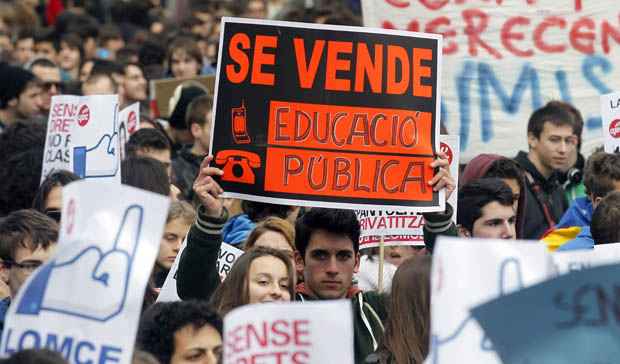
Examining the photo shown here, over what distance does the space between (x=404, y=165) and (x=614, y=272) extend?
2.45 m

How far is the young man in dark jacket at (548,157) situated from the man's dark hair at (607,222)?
2014mm

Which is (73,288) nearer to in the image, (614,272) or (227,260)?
(614,272)

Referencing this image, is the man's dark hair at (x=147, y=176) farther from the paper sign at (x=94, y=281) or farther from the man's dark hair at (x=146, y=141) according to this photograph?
the paper sign at (x=94, y=281)

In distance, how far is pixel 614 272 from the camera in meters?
Result: 4.64

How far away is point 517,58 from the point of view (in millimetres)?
10711

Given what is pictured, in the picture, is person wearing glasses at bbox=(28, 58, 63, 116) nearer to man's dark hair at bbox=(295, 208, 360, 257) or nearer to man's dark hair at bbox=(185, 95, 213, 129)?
man's dark hair at bbox=(185, 95, 213, 129)

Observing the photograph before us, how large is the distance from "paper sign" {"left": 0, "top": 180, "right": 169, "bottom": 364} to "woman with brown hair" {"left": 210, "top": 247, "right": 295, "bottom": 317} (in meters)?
1.73

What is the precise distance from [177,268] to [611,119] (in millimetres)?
3024

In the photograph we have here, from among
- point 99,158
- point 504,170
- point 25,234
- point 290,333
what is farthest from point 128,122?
point 290,333

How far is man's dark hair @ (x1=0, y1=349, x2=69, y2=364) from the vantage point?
4512 millimetres

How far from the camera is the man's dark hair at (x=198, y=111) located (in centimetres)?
1127

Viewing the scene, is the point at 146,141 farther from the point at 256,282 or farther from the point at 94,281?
the point at 94,281

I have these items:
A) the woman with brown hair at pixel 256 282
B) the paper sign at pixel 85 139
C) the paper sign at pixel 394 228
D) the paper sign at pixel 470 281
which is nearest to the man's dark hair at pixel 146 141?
the paper sign at pixel 85 139

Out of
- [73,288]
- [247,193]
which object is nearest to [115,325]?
[73,288]
